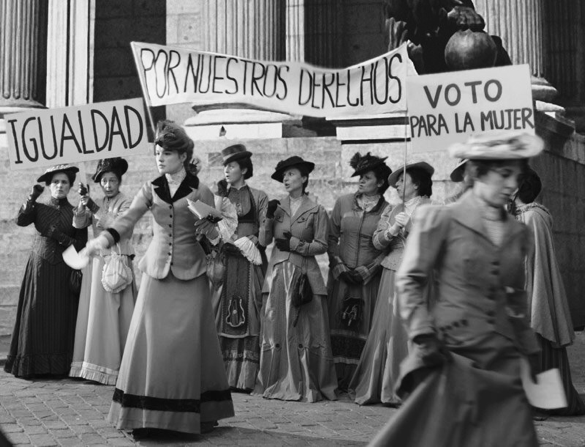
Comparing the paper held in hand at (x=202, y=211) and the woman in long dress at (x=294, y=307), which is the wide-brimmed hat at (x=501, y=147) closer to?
the paper held in hand at (x=202, y=211)

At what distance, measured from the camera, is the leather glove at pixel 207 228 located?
769 centimetres

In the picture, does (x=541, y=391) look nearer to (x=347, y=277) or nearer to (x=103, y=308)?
(x=347, y=277)

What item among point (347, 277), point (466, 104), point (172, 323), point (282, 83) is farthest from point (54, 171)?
point (466, 104)

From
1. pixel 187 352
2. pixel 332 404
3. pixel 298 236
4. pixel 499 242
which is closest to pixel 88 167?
pixel 298 236

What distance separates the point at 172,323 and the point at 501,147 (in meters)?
3.30

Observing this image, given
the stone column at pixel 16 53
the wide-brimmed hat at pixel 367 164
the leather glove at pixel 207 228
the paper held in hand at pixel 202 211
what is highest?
the stone column at pixel 16 53

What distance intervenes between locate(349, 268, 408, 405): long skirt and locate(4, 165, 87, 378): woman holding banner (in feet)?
9.09

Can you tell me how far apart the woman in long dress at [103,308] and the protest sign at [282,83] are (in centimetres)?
93

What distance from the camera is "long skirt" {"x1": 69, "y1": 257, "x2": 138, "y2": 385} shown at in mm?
10195

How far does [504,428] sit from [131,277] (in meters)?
6.25

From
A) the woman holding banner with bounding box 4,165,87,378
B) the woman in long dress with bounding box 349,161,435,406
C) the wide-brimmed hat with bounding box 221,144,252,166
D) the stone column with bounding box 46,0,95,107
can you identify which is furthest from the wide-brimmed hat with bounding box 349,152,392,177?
the stone column with bounding box 46,0,95,107

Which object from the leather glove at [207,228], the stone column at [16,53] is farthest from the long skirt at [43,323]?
the stone column at [16,53]

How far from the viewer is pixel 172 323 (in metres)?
7.58

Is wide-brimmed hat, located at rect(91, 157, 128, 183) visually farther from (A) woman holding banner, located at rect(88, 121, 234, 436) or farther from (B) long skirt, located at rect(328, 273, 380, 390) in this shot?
(A) woman holding banner, located at rect(88, 121, 234, 436)
